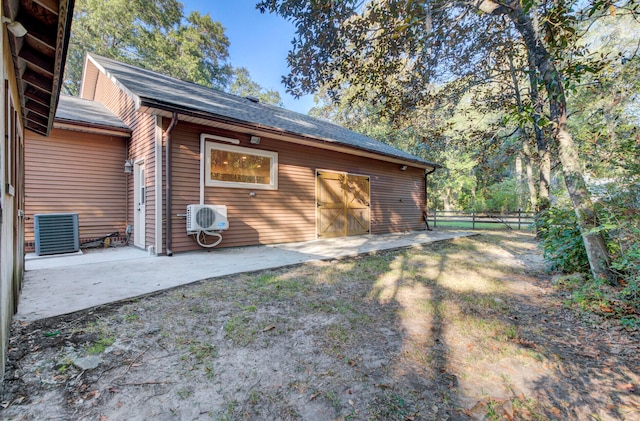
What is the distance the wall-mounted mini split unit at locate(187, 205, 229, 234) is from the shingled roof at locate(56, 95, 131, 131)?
2.85 meters

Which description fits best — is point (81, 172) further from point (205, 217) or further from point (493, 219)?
point (493, 219)

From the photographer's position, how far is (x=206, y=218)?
5281mm

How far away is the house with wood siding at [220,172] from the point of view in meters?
5.10

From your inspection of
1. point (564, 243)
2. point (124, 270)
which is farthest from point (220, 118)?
point (564, 243)

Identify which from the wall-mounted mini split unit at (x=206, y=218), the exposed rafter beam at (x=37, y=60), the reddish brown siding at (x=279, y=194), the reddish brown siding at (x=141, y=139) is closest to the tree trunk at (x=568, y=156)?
the reddish brown siding at (x=279, y=194)

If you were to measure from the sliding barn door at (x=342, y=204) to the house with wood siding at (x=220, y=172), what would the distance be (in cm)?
3

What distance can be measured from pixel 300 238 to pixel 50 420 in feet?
19.3

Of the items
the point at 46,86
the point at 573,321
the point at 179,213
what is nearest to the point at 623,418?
the point at 573,321

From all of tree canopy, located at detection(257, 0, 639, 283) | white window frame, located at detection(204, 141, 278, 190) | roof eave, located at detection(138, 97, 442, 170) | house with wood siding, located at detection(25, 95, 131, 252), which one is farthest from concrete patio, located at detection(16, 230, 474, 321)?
tree canopy, located at detection(257, 0, 639, 283)

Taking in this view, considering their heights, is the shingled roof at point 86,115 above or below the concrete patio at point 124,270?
above

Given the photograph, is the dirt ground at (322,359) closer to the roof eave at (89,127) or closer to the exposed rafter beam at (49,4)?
the exposed rafter beam at (49,4)

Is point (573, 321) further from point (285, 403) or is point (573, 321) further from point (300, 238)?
point (300, 238)

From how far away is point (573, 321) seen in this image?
8.50 ft

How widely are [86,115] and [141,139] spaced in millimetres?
1797
